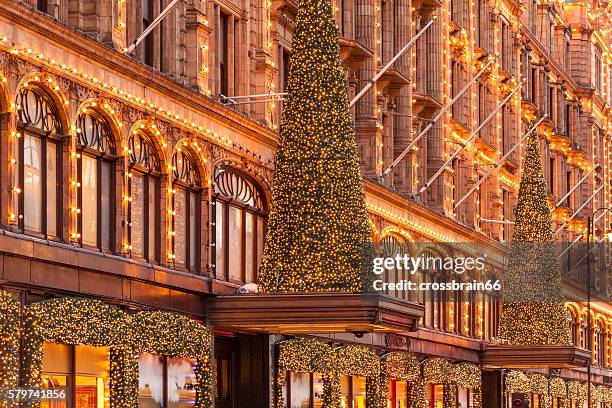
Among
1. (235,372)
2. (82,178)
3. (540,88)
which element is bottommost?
(235,372)

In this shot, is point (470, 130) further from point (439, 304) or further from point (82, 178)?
point (82, 178)

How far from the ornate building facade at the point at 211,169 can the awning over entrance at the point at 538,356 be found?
1.42 meters

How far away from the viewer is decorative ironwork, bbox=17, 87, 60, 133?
31922 mm

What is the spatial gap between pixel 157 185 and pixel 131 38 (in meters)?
3.72

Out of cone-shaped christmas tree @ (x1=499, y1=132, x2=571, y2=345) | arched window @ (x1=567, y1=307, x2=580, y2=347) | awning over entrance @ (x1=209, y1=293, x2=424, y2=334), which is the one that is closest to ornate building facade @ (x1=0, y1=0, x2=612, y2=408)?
awning over entrance @ (x1=209, y1=293, x2=424, y2=334)

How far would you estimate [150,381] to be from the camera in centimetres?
3775

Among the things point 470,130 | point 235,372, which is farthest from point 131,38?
point 470,130

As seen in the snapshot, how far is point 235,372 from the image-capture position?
44500mm

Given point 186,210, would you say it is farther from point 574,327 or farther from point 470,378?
point 574,327

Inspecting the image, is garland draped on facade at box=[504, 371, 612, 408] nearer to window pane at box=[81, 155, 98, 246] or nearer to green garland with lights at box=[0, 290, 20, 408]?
window pane at box=[81, 155, 98, 246]

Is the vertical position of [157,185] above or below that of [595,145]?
below

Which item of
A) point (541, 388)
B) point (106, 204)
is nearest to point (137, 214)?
point (106, 204)

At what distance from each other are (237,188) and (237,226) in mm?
1091

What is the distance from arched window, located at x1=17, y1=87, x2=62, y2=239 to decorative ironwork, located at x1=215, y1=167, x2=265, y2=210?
350 inches
